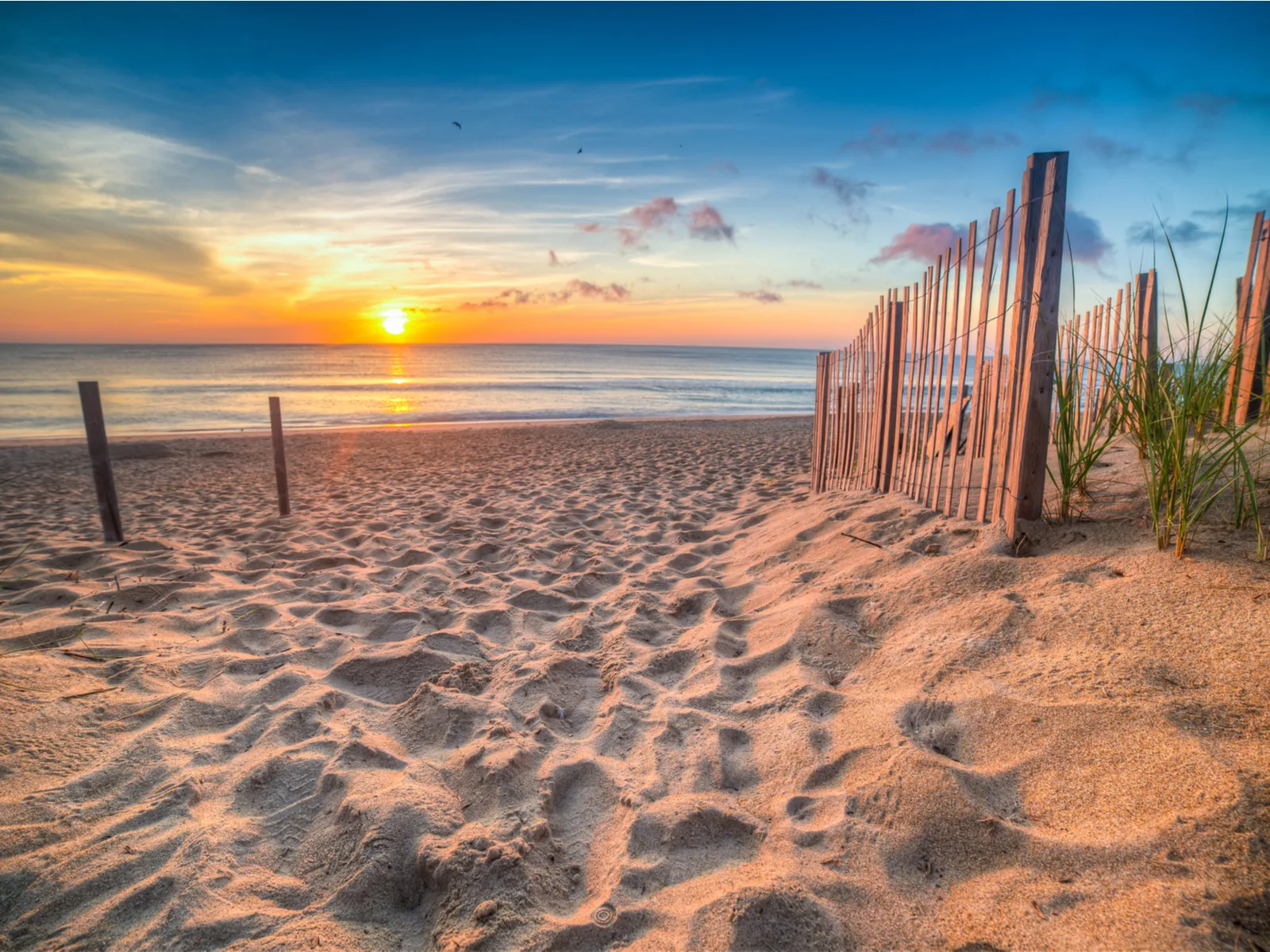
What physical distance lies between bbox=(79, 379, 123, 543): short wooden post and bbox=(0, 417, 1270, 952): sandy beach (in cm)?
89

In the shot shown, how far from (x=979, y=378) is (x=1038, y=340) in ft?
1.49

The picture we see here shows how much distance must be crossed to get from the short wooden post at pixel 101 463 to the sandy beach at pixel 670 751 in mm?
893

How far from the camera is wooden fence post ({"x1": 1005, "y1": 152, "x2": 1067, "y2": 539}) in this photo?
8.89 ft

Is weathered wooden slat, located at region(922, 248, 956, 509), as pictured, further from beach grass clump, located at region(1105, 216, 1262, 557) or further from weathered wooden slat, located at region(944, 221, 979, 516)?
beach grass clump, located at region(1105, 216, 1262, 557)

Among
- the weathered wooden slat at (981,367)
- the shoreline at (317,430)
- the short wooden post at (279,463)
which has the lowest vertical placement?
the shoreline at (317,430)

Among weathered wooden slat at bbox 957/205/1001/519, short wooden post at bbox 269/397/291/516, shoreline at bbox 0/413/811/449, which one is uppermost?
weathered wooden slat at bbox 957/205/1001/519

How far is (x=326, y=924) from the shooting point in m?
1.55

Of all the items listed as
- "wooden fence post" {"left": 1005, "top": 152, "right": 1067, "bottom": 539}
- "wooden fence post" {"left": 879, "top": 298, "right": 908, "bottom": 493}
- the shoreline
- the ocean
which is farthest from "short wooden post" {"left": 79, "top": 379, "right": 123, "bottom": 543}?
the ocean

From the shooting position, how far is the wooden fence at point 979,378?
2783 millimetres

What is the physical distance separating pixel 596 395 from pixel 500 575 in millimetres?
23376

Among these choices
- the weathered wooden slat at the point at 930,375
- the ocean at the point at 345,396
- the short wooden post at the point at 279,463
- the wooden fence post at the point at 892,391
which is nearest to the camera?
the weathered wooden slat at the point at 930,375

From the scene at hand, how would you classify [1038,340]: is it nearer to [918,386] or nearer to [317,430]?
[918,386]

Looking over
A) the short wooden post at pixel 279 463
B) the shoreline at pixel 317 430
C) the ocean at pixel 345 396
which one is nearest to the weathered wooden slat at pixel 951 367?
the short wooden post at pixel 279 463

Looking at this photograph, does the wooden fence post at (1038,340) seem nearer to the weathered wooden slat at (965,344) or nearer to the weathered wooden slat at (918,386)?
the weathered wooden slat at (965,344)
